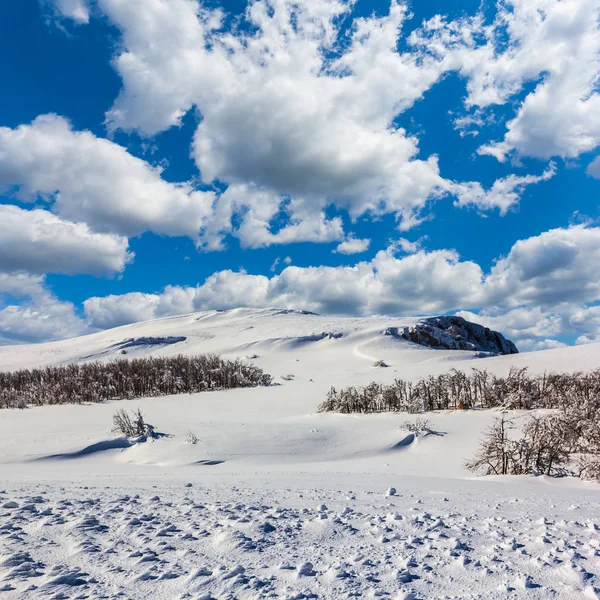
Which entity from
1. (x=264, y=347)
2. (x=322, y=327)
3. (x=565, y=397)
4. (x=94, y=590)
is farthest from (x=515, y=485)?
(x=322, y=327)

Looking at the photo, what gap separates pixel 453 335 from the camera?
4675cm

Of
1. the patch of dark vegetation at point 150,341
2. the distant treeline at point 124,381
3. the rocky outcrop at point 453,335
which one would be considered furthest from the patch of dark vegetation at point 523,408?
the patch of dark vegetation at point 150,341

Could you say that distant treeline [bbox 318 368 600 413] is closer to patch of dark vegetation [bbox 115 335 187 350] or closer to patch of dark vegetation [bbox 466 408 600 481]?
patch of dark vegetation [bbox 466 408 600 481]

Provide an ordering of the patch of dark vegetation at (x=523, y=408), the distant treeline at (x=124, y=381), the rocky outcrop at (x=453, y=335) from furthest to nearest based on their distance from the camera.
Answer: the rocky outcrop at (x=453, y=335)
the distant treeline at (x=124, y=381)
the patch of dark vegetation at (x=523, y=408)

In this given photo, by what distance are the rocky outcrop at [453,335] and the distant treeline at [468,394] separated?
27228 millimetres

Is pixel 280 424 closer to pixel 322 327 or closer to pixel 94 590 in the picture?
pixel 94 590

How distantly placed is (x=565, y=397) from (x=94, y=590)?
12.1 m

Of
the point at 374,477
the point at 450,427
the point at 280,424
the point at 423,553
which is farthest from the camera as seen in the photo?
the point at 280,424

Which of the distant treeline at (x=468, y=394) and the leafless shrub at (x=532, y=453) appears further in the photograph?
the distant treeline at (x=468, y=394)

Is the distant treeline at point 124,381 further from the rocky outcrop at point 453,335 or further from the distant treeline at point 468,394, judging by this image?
the rocky outcrop at point 453,335

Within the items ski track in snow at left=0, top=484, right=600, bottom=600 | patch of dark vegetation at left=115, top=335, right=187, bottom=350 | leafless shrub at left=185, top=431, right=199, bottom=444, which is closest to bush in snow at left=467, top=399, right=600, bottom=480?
ski track in snow at left=0, top=484, right=600, bottom=600

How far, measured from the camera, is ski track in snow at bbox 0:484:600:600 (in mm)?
2566

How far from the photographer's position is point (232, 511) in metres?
3.99

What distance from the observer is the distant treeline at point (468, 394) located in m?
12.7
